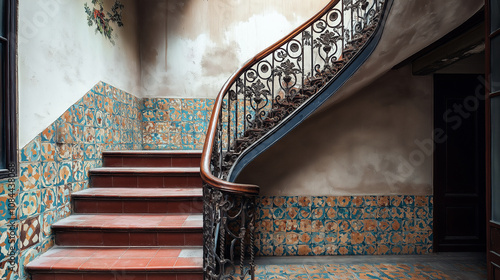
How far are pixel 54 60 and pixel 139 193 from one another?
143 cm

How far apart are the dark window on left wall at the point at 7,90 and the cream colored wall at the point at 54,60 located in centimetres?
14

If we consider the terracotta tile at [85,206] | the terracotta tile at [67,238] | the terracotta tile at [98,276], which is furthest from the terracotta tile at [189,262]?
the terracotta tile at [85,206]

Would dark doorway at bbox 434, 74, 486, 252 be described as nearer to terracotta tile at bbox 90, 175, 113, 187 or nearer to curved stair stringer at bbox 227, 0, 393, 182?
curved stair stringer at bbox 227, 0, 393, 182

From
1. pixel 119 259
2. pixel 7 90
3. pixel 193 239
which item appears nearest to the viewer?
pixel 7 90

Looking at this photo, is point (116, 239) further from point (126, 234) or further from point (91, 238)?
point (91, 238)

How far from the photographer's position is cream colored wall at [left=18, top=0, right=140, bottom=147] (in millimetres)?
2121

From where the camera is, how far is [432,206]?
3.97 meters

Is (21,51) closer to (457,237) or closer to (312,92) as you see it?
(312,92)

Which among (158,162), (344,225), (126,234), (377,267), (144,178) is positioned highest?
(158,162)

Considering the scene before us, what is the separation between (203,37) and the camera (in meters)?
4.54

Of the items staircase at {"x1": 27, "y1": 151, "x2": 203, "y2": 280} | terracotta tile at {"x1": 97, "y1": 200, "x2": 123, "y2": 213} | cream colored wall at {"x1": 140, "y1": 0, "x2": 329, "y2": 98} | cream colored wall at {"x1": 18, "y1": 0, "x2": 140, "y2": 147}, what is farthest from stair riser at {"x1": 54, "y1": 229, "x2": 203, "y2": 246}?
cream colored wall at {"x1": 140, "y1": 0, "x2": 329, "y2": 98}

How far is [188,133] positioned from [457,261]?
4.18 m

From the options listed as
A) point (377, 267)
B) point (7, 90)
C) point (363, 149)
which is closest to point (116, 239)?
point (7, 90)

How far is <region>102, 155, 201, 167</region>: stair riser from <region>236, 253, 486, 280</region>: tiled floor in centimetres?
155
